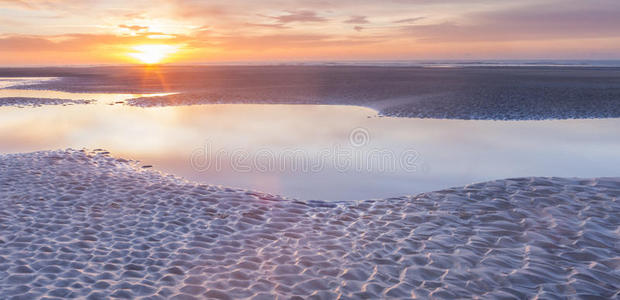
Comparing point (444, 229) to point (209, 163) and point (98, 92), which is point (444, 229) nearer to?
point (209, 163)

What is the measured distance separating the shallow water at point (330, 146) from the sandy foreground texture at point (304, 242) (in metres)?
2.38

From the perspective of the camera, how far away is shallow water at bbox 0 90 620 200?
46.7ft

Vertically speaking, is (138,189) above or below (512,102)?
below

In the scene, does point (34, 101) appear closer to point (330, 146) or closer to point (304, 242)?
point (330, 146)

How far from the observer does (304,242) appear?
8.61 meters

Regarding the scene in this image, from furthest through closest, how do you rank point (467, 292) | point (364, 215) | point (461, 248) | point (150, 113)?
1. point (150, 113)
2. point (364, 215)
3. point (461, 248)
4. point (467, 292)

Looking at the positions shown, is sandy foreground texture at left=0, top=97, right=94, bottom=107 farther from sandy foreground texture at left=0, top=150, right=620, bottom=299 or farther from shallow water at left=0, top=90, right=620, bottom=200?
sandy foreground texture at left=0, top=150, right=620, bottom=299

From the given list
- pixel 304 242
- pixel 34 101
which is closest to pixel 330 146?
pixel 304 242

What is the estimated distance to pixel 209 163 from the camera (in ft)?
53.2

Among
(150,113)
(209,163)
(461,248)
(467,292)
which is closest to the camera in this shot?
(467,292)

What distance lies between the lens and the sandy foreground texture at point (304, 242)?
6879mm

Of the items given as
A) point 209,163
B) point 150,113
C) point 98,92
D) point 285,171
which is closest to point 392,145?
point 285,171

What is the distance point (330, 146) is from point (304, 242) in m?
10.9

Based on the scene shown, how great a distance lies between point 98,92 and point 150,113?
20.4m
